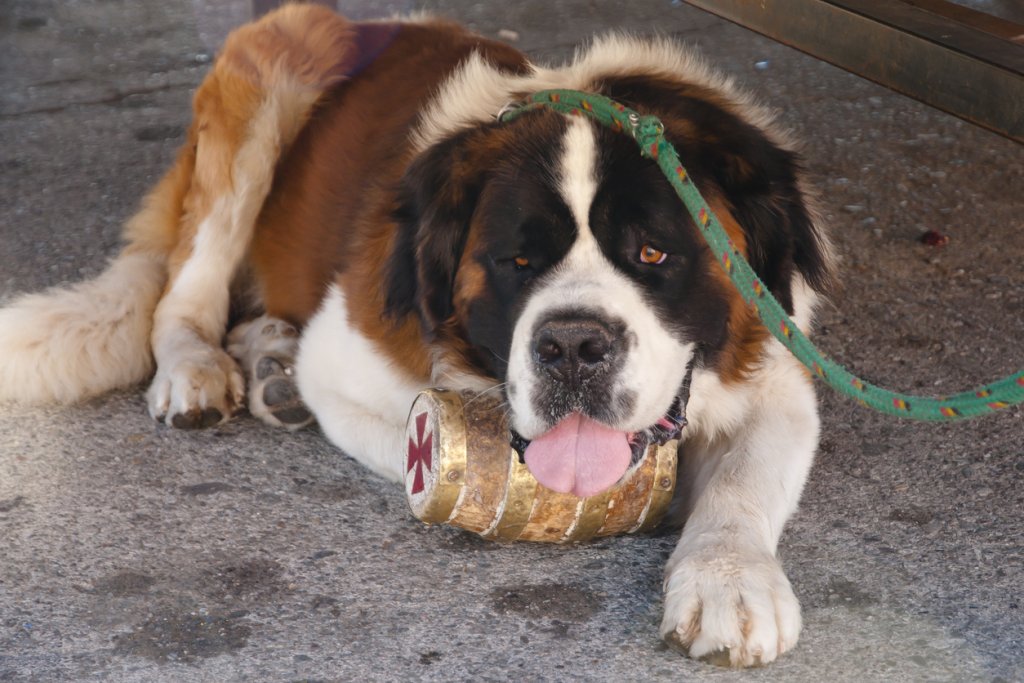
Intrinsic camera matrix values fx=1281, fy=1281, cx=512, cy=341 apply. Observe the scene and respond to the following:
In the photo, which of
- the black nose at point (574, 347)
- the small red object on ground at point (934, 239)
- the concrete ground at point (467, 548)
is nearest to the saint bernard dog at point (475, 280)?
the black nose at point (574, 347)

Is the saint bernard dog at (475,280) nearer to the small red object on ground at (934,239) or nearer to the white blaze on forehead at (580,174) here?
the white blaze on forehead at (580,174)

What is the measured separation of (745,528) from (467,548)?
0.56 meters

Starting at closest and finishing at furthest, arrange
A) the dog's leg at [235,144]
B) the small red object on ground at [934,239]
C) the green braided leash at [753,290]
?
the green braided leash at [753,290] < the dog's leg at [235,144] < the small red object on ground at [934,239]

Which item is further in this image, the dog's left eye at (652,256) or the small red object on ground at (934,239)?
the small red object on ground at (934,239)

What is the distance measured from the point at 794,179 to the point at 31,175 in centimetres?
316

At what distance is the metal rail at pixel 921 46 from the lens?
2619 millimetres

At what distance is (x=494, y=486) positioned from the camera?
2418mm

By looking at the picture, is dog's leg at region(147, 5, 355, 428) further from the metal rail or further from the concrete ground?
the metal rail

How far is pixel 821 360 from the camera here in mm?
2047

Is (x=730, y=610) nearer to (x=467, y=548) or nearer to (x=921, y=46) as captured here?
(x=467, y=548)

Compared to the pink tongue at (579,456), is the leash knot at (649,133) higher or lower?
higher

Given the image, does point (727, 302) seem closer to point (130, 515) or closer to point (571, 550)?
point (571, 550)

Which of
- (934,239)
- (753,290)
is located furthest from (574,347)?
(934,239)

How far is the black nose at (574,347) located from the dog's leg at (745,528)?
1.26 ft
